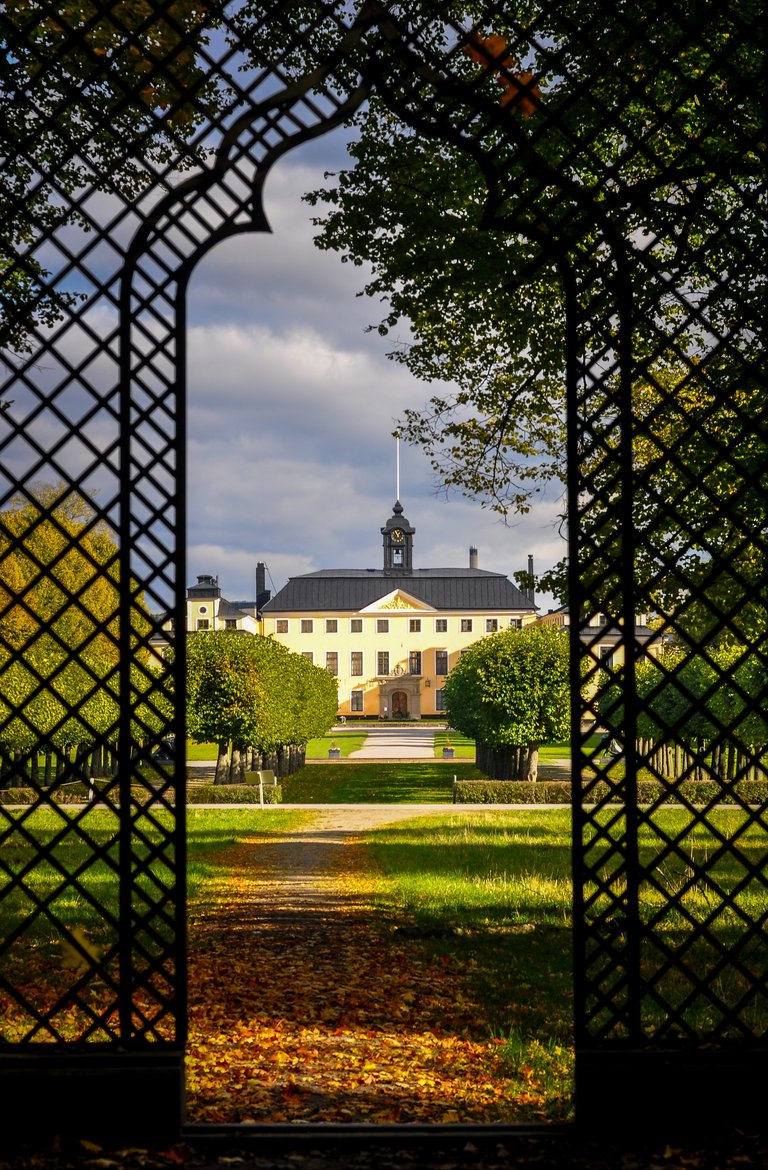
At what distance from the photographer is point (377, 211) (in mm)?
9773

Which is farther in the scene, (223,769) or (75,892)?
(223,769)

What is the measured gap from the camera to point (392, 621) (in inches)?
3420

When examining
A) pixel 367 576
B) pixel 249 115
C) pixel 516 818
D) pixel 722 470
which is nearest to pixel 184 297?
pixel 249 115

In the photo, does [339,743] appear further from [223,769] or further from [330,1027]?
[330,1027]

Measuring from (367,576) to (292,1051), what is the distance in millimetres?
87441

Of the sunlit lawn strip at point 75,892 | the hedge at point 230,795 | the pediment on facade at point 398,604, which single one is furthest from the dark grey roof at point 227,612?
the sunlit lawn strip at point 75,892

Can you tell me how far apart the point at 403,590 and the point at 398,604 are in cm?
211

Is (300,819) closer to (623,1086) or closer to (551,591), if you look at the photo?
(551,591)

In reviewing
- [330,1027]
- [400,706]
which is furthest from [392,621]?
[330,1027]

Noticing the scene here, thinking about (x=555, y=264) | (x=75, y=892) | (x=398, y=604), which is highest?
(x=398, y=604)

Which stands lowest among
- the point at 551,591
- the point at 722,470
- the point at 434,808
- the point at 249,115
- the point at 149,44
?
the point at 434,808

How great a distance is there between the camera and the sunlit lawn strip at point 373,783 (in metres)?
27.3

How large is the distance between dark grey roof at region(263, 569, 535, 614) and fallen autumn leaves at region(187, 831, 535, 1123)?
79.3m

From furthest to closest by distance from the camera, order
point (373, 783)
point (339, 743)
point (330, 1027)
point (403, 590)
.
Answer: point (403, 590)
point (339, 743)
point (373, 783)
point (330, 1027)
